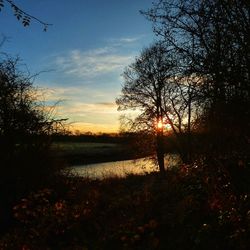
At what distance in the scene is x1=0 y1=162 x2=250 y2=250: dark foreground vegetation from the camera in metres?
9.38

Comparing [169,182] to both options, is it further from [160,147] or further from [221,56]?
[160,147]

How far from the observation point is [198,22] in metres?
15.3

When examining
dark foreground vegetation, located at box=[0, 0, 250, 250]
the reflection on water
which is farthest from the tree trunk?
dark foreground vegetation, located at box=[0, 0, 250, 250]

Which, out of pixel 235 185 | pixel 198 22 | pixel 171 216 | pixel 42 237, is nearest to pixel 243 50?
pixel 198 22

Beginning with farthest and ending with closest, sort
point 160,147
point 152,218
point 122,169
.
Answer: point 160,147
point 122,169
point 152,218

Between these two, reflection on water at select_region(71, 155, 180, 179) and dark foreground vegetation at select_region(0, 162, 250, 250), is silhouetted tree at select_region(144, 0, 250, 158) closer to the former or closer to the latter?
dark foreground vegetation at select_region(0, 162, 250, 250)

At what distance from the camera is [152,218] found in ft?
37.5

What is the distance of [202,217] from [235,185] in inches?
66.0

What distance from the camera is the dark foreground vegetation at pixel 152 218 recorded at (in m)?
9.38

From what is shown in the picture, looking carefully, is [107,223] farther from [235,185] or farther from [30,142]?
[30,142]

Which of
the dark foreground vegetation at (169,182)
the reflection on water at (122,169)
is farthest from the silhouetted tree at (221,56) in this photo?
the reflection on water at (122,169)

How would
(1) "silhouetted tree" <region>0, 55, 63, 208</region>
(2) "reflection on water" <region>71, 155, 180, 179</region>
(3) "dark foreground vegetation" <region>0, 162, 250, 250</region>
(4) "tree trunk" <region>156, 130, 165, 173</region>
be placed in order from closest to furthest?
(3) "dark foreground vegetation" <region>0, 162, 250, 250</region>, (1) "silhouetted tree" <region>0, 55, 63, 208</region>, (2) "reflection on water" <region>71, 155, 180, 179</region>, (4) "tree trunk" <region>156, 130, 165, 173</region>

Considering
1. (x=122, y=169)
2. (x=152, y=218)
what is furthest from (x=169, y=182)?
(x=122, y=169)

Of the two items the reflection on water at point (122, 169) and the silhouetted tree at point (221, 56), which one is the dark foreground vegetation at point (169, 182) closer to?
the silhouetted tree at point (221, 56)
